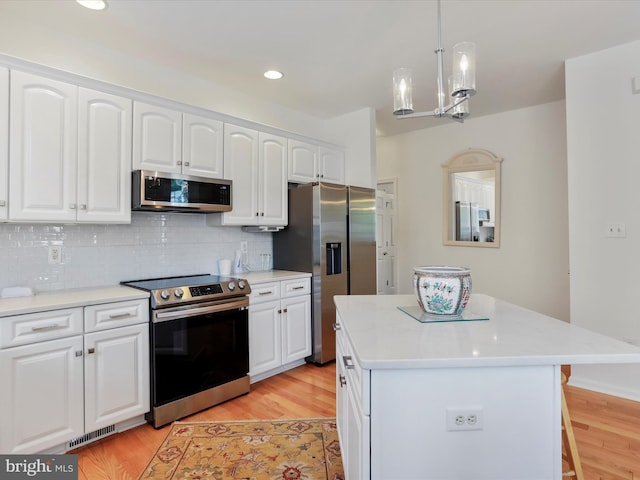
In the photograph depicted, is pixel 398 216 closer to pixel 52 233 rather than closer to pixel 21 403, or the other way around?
pixel 52 233

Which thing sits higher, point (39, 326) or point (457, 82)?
point (457, 82)

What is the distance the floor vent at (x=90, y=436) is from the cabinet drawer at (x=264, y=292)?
3.94 ft

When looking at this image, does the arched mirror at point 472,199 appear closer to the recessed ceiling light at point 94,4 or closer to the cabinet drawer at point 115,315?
the cabinet drawer at point 115,315

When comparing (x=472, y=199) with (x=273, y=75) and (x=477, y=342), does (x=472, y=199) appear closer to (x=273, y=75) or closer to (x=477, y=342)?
(x=273, y=75)

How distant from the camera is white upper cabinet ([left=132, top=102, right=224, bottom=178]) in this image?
2.55 metres

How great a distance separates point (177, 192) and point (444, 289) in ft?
6.61

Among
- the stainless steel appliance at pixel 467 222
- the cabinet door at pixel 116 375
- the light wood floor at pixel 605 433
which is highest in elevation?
the stainless steel appliance at pixel 467 222

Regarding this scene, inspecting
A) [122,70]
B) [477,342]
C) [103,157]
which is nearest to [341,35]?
[122,70]

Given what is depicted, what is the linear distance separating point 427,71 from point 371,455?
3070mm

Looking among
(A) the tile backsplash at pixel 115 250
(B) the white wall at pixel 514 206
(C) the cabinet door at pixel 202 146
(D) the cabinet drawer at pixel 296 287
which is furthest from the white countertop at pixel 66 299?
(B) the white wall at pixel 514 206

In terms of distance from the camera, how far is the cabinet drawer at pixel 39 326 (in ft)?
5.91

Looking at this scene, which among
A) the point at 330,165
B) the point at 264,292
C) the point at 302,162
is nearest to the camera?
the point at 264,292

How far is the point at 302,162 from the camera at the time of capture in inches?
146

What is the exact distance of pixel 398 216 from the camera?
524 cm
